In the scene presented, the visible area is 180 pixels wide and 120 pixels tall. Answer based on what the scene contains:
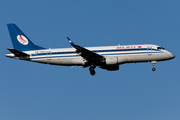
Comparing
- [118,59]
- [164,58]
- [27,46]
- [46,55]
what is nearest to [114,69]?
[118,59]

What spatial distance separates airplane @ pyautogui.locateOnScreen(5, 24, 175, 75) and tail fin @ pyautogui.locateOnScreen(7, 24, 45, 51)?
0.35 m

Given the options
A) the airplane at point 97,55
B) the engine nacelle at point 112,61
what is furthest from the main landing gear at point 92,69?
the engine nacelle at point 112,61

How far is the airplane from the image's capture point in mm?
43906

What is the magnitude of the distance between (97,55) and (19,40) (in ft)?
42.0

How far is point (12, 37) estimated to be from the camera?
4675cm

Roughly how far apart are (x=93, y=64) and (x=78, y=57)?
2.47 meters

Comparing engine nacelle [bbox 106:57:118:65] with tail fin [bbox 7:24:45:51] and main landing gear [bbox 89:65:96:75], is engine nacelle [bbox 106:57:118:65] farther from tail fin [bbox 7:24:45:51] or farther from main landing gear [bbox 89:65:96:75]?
tail fin [bbox 7:24:45:51]

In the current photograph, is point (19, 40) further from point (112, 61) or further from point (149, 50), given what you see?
point (149, 50)

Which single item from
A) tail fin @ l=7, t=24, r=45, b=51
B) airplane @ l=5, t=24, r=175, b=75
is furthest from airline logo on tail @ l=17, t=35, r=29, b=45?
→ airplane @ l=5, t=24, r=175, b=75

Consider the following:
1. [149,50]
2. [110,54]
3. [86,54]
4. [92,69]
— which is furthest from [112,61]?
[149,50]

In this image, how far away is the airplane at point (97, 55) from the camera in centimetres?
4391

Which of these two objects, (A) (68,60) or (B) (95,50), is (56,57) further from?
(B) (95,50)

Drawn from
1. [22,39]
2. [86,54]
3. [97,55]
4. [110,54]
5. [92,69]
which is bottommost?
[92,69]

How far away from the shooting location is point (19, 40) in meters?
46.7
